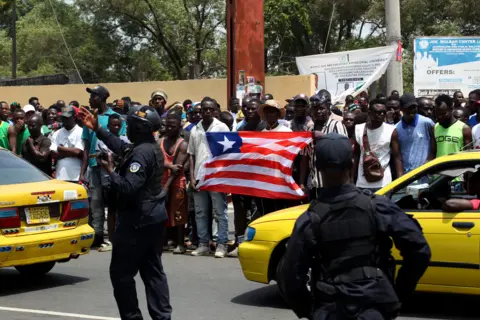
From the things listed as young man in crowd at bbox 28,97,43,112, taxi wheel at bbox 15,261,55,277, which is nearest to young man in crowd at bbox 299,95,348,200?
taxi wheel at bbox 15,261,55,277

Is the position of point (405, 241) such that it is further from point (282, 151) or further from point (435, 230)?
point (282, 151)

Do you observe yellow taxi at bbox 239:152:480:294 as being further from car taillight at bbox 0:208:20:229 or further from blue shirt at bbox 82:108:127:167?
blue shirt at bbox 82:108:127:167

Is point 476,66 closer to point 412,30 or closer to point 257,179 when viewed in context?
point 257,179

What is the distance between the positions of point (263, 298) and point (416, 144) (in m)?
2.77

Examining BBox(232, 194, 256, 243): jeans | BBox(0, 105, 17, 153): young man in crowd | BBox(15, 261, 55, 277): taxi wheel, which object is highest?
BBox(0, 105, 17, 153): young man in crowd

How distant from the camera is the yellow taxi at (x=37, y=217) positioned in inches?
323

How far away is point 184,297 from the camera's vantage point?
8.27 metres

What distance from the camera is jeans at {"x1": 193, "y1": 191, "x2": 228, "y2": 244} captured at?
10.6m

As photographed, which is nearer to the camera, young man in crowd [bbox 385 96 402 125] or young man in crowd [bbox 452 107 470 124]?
young man in crowd [bbox 452 107 470 124]

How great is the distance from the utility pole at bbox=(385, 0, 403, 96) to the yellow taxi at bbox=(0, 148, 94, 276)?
9292 mm

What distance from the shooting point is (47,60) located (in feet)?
140

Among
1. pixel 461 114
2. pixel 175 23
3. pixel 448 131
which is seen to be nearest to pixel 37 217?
pixel 448 131

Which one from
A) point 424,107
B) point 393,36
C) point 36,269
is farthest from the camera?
point 393,36

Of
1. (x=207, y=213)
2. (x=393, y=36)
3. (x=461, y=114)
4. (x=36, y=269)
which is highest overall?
(x=393, y=36)
